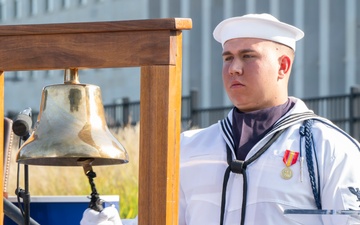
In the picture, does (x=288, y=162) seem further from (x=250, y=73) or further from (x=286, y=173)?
(x=250, y=73)

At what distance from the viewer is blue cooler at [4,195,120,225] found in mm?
6320

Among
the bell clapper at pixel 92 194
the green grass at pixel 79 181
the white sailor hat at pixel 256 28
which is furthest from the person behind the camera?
the green grass at pixel 79 181

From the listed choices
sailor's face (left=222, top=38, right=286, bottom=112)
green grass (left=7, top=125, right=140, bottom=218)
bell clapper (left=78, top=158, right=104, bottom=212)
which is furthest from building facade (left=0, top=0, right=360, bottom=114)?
bell clapper (left=78, top=158, right=104, bottom=212)

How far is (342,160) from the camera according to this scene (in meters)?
4.91

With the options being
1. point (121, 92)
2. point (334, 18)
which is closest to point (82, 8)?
point (121, 92)

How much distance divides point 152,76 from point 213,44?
2316 centimetres

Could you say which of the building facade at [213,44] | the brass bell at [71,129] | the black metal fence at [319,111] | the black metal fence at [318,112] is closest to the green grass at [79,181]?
the black metal fence at [319,111]

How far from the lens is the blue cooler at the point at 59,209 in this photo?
632 centimetres

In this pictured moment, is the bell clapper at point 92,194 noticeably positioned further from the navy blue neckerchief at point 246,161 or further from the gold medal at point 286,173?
the gold medal at point 286,173

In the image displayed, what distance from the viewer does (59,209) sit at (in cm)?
637

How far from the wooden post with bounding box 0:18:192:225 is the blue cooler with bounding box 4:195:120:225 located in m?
2.02

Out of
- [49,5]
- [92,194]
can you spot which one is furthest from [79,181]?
[49,5]

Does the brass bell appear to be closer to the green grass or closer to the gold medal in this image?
the gold medal

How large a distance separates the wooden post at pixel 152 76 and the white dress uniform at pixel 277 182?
30.6 inches
